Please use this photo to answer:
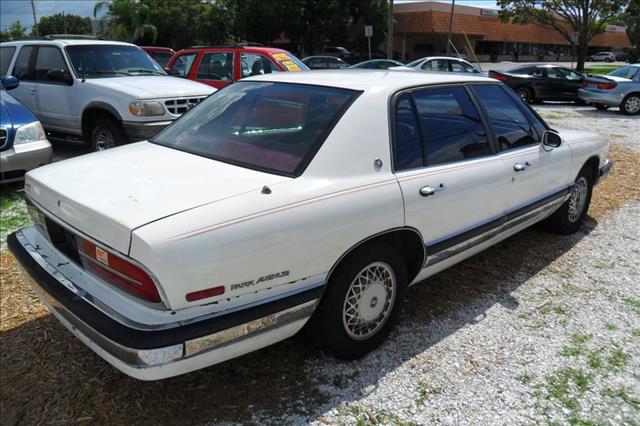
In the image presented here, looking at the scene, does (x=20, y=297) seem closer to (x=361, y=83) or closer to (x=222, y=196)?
(x=222, y=196)

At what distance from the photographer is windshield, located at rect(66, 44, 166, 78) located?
25.8 ft

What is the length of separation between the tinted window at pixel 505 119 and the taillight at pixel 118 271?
2.77 m

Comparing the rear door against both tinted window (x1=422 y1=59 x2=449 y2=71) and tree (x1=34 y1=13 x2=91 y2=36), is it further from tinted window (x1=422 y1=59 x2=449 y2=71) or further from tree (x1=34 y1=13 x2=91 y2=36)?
tree (x1=34 y1=13 x2=91 y2=36)

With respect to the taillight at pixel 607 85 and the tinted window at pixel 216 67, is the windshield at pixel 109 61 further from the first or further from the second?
the taillight at pixel 607 85

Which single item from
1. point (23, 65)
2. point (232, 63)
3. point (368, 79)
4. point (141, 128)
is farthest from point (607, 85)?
point (23, 65)

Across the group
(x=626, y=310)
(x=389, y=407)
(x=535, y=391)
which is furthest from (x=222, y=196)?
(x=626, y=310)

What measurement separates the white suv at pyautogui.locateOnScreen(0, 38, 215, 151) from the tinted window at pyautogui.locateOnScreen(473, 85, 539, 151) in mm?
4545

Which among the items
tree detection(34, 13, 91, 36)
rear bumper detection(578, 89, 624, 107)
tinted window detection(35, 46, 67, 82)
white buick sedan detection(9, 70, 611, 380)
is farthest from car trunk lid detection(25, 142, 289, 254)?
tree detection(34, 13, 91, 36)

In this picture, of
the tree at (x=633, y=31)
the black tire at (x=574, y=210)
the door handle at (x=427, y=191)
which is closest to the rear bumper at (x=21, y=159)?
the door handle at (x=427, y=191)

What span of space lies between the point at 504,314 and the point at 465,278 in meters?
0.58

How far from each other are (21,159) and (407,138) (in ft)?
15.2

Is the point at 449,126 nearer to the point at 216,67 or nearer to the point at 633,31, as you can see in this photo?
the point at 216,67

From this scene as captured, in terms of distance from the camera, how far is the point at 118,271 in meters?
2.36

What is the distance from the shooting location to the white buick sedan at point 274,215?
2.26m
